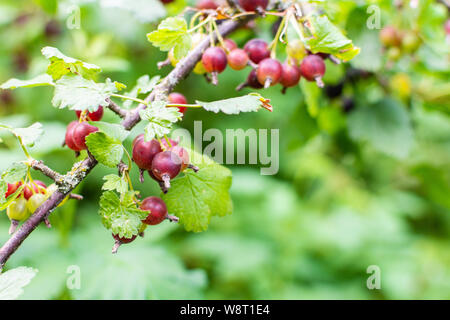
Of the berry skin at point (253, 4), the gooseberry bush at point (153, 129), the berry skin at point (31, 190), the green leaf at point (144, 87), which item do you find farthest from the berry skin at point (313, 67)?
the berry skin at point (31, 190)

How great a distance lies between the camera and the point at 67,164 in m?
1.61

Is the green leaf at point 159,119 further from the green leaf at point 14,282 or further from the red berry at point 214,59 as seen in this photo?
the green leaf at point 14,282

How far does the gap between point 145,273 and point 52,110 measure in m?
0.95

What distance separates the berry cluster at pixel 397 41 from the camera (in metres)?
1.09

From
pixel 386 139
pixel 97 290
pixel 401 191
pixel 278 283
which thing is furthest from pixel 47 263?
pixel 401 191

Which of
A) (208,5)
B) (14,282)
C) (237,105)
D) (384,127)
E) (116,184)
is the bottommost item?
(14,282)

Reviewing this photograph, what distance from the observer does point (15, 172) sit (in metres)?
0.57

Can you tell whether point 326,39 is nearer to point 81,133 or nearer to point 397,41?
point 81,133

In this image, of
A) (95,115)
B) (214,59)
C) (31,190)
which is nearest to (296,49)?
(214,59)

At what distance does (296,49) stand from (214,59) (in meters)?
0.15

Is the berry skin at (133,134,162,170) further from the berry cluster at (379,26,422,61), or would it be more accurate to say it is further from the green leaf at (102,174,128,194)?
the berry cluster at (379,26,422,61)

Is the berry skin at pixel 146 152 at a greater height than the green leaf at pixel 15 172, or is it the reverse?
the berry skin at pixel 146 152

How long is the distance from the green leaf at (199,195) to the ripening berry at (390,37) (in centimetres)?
67
